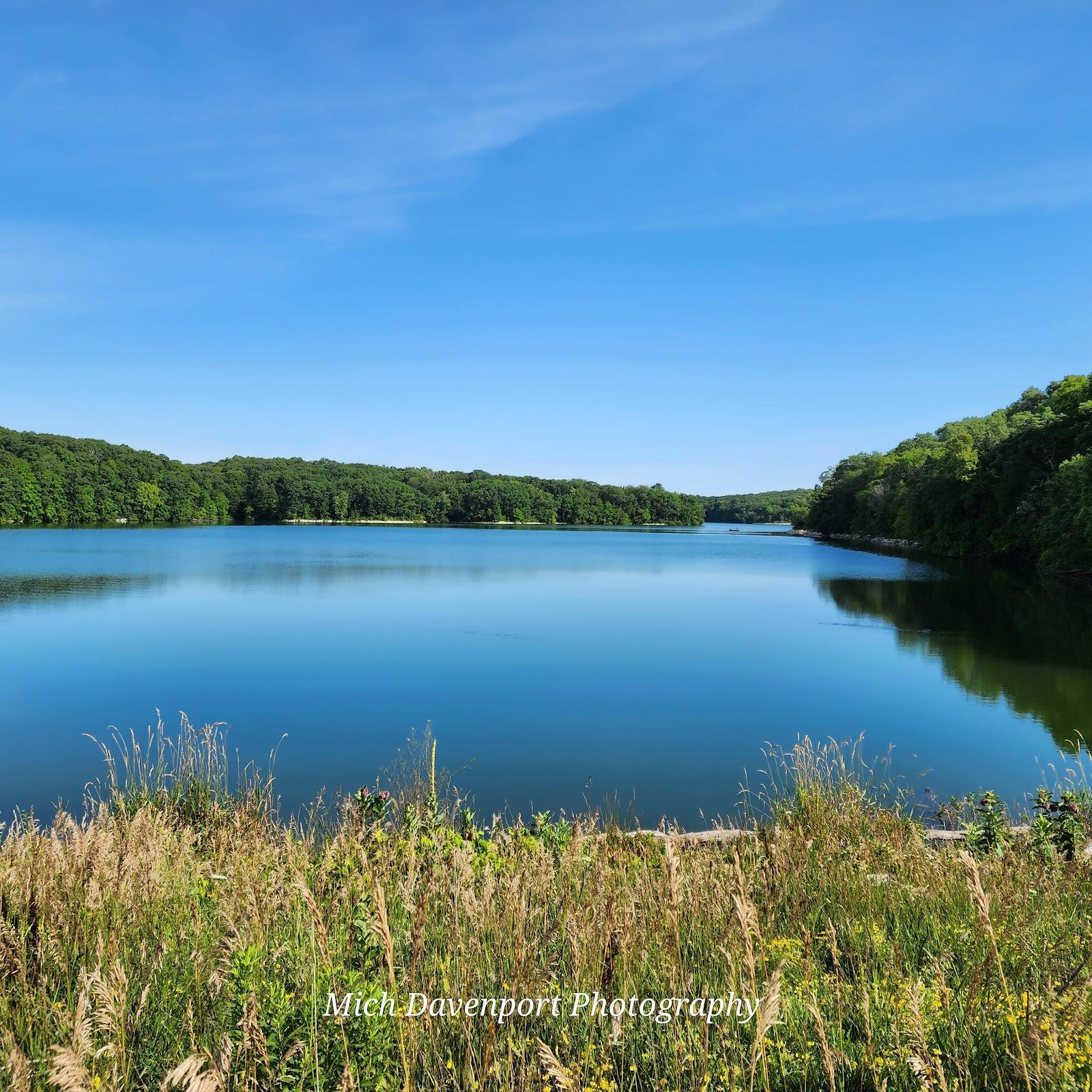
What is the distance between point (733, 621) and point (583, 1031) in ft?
80.3

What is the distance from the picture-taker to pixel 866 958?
3916 mm

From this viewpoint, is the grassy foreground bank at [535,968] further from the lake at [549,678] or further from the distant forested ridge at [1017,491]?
the distant forested ridge at [1017,491]

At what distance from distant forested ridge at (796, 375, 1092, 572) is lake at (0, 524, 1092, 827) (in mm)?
4668

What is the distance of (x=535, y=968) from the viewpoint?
10.0 ft

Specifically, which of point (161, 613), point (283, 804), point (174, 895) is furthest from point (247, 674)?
point (174, 895)

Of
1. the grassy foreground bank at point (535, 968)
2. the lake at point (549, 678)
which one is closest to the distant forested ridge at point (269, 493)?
the lake at point (549, 678)

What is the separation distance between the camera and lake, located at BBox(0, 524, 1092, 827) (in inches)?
430

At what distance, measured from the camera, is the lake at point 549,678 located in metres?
10.9

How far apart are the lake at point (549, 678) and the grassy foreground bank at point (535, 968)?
4.69 m

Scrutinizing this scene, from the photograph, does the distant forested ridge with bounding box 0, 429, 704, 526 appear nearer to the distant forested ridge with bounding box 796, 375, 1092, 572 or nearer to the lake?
the lake

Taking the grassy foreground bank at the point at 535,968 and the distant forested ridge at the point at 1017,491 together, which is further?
the distant forested ridge at the point at 1017,491

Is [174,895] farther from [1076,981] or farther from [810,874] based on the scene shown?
[1076,981]

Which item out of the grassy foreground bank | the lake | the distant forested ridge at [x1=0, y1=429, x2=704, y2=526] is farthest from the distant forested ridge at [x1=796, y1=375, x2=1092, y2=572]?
the distant forested ridge at [x1=0, y1=429, x2=704, y2=526]

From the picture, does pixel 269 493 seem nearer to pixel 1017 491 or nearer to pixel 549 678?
pixel 1017 491
